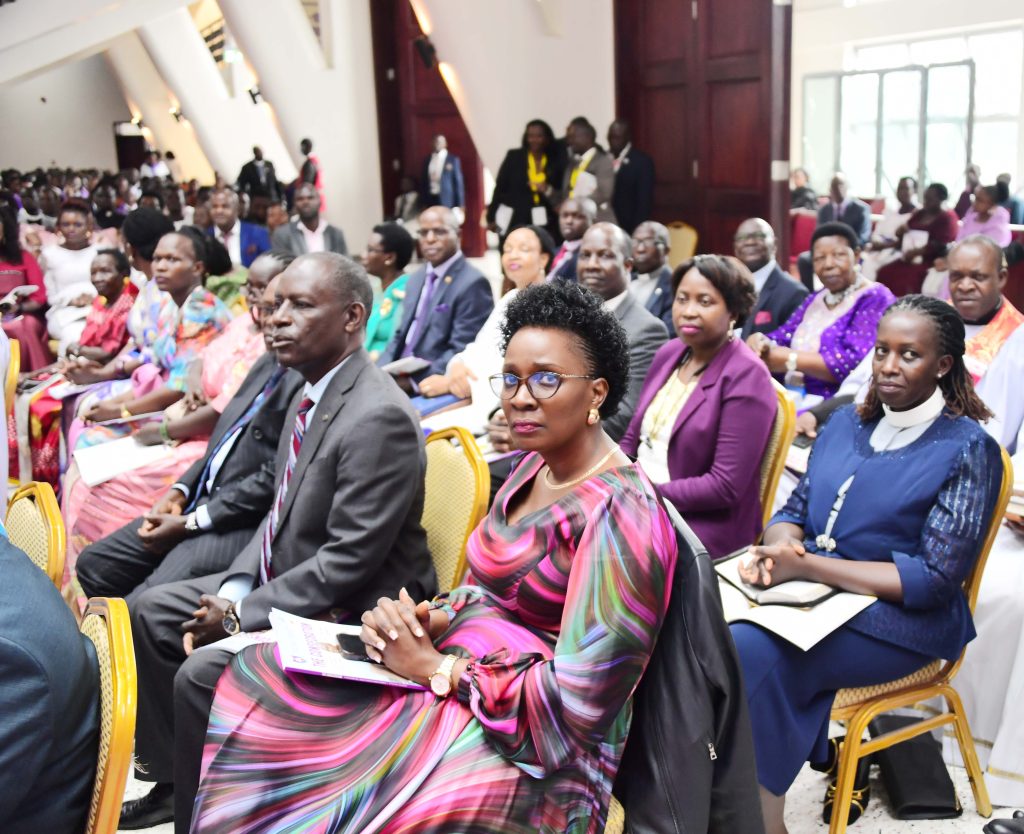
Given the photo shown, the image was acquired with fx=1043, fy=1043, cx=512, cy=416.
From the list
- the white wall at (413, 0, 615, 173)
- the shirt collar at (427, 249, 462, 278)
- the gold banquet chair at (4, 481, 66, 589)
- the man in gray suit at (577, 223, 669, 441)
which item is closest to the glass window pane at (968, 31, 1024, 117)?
the white wall at (413, 0, 615, 173)

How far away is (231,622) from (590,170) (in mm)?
6455

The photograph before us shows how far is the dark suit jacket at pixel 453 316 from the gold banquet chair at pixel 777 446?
1949mm


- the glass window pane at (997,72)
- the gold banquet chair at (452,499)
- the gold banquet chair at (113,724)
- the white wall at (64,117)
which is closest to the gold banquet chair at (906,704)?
the gold banquet chair at (452,499)

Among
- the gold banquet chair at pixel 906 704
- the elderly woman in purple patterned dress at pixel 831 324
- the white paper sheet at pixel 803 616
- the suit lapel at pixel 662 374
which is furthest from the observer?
the elderly woman in purple patterned dress at pixel 831 324

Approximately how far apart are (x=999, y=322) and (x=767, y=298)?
4.30 ft

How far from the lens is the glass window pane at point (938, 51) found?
13.9m

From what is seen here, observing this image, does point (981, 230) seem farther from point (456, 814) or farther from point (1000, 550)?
point (456, 814)

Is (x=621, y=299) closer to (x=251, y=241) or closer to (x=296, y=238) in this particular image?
(x=296, y=238)

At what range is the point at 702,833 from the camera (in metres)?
1.66

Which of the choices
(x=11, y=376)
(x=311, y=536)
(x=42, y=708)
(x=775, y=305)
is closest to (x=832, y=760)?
(x=311, y=536)

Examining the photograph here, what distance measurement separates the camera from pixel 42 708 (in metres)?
1.38

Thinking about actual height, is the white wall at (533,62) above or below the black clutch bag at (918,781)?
above

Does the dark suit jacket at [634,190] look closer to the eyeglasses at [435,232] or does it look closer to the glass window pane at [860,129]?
the eyeglasses at [435,232]

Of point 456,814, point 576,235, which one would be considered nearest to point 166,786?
point 456,814
